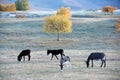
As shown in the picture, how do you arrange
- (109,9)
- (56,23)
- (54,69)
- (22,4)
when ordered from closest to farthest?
(54,69)
(22,4)
(109,9)
(56,23)

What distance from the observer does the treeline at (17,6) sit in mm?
10211

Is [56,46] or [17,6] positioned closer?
[17,6]

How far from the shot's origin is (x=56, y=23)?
1183cm

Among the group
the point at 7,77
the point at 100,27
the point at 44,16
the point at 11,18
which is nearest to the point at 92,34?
the point at 100,27

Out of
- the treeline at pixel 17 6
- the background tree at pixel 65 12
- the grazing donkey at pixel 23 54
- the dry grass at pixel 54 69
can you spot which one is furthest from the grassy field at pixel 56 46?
the treeline at pixel 17 6

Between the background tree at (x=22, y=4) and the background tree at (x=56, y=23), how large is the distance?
76cm

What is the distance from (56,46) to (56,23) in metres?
1.30

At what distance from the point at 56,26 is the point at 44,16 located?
1.07 metres

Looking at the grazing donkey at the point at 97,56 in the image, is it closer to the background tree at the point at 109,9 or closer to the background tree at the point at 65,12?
the background tree at the point at 109,9

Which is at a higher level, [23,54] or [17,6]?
[17,6]

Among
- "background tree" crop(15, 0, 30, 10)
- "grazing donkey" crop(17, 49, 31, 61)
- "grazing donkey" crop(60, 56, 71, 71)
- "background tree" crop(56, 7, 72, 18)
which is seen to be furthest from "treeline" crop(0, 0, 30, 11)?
"grazing donkey" crop(60, 56, 71, 71)

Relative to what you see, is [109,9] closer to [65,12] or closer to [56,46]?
[65,12]

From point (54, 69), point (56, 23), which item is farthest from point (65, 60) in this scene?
point (56, 23)

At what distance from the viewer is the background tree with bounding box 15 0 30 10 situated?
10.3m
